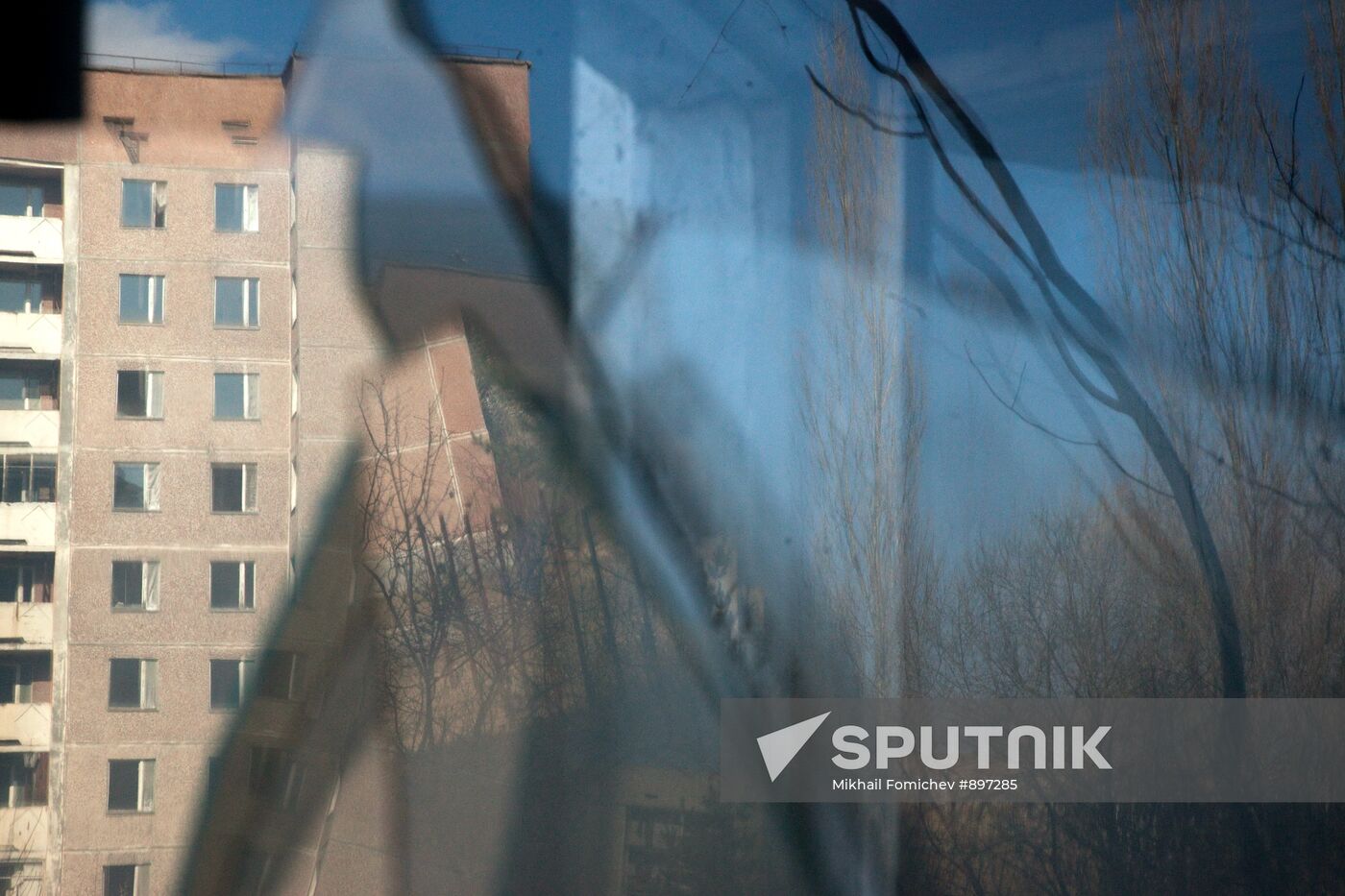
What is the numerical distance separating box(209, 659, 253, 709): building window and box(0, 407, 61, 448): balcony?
28 cm

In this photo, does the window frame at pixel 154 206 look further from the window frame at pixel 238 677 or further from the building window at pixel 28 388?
the window frame at pixel 238 677

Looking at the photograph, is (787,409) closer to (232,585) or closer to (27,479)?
(232,585)

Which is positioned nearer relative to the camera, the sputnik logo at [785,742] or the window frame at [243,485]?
the window frame at [243,485]

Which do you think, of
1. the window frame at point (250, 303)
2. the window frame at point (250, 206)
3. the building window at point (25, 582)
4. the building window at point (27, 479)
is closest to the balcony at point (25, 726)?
the building window at point (25, 582)

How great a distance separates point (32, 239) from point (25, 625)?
0.39 metres

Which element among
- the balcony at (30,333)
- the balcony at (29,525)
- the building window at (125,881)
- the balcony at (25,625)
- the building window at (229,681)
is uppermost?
the balcony at (30,333)

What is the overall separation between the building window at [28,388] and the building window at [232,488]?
17 centimetres

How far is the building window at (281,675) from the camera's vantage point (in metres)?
1.17

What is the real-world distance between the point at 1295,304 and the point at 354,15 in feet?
3.76

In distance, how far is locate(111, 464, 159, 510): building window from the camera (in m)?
1.14

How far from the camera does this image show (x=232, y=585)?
1.16 meters

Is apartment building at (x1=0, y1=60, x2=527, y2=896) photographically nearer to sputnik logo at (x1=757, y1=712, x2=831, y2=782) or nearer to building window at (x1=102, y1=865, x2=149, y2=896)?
building window at (x1=102, y1=865, x2=149, y2=896)

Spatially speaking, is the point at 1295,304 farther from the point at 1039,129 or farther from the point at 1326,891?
the point at 1326,891

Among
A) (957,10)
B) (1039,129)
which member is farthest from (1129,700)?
(957,10)
